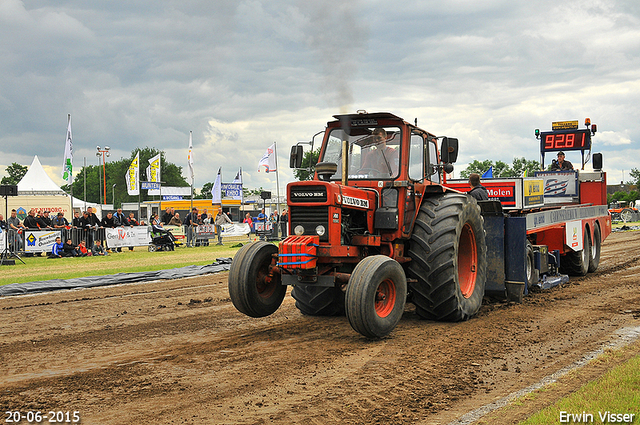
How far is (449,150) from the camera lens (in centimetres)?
791

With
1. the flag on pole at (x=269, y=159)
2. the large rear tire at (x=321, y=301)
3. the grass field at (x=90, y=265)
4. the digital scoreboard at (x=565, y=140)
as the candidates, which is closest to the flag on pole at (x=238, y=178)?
the flag on pole at (x=269, y=159)

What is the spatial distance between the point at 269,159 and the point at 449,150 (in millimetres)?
24792

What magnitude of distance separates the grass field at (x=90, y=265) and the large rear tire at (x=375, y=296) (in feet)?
31.8

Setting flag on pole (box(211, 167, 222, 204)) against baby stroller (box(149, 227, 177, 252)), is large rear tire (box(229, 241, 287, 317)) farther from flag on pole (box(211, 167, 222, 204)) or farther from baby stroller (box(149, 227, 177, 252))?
flag on pole (box(211, 167, 222, 204))

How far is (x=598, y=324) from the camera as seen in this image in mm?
7375

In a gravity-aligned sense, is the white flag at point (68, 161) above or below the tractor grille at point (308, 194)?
above

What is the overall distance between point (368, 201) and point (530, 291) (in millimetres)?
4755

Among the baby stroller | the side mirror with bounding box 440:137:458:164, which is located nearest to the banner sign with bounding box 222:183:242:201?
the baby stroller

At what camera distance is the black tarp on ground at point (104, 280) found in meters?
11.6

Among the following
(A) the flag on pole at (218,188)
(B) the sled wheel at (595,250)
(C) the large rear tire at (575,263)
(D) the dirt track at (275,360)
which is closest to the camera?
(D) the dirt track at (275,360)

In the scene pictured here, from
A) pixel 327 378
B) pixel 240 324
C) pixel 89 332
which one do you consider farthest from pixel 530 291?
pixel 89 332

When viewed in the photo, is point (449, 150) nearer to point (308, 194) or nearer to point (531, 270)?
point (308, 194)

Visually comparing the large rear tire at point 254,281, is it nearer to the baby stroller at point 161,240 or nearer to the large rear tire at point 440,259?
the large rear tire at point 440,259

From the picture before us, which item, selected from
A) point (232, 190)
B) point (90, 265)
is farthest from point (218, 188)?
point (90, 265)
